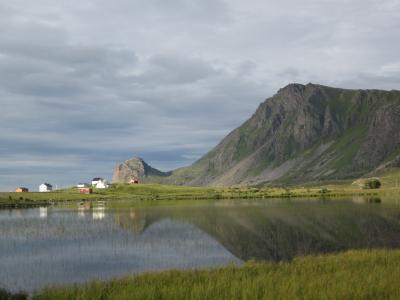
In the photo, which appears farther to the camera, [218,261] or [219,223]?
[219,223]

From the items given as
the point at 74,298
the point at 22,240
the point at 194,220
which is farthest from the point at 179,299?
the point at 194,220

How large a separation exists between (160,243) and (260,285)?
39042mm

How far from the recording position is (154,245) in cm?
6431

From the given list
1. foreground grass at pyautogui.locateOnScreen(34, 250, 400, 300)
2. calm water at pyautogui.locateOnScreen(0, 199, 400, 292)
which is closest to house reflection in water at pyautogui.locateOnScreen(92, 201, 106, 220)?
calm water at pyautogui.locateOnScreen(0, 199, 400, 292)

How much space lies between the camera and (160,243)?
6625 cm

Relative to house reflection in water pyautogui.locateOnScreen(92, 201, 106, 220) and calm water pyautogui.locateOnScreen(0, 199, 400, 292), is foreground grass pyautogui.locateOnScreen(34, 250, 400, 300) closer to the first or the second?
calm water pyautogui.locateOnScreen(0, 199, 400, 292)

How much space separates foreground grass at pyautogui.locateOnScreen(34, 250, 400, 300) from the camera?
2567 centimetres

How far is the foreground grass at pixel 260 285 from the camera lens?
84.2ft

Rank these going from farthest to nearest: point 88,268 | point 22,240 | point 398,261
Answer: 1. point 22,240
2. point 88,268
3. point 398,261

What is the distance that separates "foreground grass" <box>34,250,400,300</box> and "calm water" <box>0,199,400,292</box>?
10.4 m

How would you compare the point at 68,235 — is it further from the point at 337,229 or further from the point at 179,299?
the point at 179,299

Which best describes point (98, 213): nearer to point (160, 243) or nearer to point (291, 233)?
point (160, 243)

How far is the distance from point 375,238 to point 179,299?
47407mm

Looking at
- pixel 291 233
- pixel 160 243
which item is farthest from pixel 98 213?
pixel 291 233
